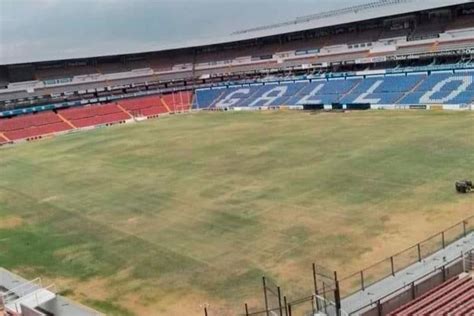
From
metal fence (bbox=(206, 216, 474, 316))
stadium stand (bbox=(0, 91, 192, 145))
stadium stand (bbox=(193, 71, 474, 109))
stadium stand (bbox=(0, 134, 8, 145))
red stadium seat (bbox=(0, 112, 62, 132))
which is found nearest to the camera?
metal fence (bbox=(206, 216, 474, 316))

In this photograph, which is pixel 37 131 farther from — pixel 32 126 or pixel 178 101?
pixel 178 101

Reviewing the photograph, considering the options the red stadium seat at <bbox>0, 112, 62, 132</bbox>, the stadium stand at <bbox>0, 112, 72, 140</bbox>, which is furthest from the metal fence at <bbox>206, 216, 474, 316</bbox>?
the red stadium seat at <bbox>0, 112, 62, 132</bbox>

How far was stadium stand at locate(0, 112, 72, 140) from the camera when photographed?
69625mm

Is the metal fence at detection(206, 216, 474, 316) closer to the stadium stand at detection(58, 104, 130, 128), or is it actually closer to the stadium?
the stadium

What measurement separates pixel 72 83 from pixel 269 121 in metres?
43.1

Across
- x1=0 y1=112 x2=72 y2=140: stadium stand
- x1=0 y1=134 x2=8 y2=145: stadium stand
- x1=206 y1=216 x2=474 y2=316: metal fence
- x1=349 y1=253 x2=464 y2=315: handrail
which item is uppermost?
x1=0 y1=112 x2=72 y2=140: stadium stand

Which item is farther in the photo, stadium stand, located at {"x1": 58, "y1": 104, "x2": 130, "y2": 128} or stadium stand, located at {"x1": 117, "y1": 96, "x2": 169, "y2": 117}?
stadium stand, located at {"x1": 117, "y1": 96, "x2": 169, "y2": 117}

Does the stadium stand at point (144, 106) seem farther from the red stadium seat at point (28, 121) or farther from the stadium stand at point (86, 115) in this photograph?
the red stadium seat at point (28, 121)

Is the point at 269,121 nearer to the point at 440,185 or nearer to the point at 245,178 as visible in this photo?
the point at 245,178

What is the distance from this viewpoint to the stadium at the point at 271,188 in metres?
17.8

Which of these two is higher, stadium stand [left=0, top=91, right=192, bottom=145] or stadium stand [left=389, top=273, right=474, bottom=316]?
stadium stand [left=0, top=91, right=192, bottom=145]

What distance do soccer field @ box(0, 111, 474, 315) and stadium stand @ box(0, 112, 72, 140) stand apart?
71.1ft

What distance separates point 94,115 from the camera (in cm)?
7756

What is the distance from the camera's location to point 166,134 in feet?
190
